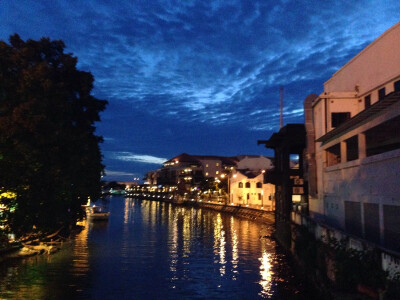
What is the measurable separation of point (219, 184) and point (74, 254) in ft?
335

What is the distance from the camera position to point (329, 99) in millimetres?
31875

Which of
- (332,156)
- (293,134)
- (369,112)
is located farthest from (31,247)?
(293,134)

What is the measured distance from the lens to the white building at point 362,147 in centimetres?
1922

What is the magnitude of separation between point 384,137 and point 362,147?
17.0 feet

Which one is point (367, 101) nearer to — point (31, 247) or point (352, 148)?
point (352, 148)

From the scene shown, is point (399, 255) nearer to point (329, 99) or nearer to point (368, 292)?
point (368, 292)

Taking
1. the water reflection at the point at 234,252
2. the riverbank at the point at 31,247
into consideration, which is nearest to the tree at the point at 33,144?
the riverbank at the point at 31,247

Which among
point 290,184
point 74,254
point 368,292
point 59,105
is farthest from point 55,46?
point 368,292

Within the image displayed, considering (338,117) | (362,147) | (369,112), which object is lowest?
(362,147)

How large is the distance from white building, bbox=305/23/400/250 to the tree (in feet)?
66.7

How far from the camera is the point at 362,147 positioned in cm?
2312

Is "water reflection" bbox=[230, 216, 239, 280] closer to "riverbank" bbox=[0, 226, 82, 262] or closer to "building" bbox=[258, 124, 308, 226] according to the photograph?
"building" bbox=[258, 124, 308, 226]

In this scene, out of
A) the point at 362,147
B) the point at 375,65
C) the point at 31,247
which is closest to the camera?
the point at 362,147

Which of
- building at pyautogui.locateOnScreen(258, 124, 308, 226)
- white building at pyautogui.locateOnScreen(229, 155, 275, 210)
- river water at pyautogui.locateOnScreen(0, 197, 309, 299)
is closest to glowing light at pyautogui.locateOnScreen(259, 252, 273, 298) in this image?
river water at pyautogui.locateOnScreen(0, 197, 309, 299)
